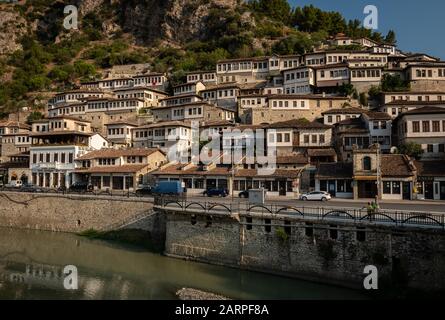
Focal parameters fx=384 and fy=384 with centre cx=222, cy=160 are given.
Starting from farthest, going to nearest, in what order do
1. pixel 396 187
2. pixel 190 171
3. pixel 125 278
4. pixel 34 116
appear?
pixel 34 116, pixel 190 171, pixel 396 187, pixel 125 278

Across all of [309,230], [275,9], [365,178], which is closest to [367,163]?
[365,178]

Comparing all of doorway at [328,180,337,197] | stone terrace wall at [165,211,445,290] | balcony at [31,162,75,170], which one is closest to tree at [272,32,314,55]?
doorway at [328,180,337,197]

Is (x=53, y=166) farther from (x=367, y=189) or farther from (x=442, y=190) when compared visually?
(x=442, y=190)

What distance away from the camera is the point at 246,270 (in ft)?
83.5

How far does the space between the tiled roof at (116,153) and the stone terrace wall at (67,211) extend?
10.5 m

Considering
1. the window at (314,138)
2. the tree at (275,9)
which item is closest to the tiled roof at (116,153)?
the window at (314,138)

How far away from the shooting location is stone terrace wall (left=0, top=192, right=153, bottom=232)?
37281 millimetres

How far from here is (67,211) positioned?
4141 cm

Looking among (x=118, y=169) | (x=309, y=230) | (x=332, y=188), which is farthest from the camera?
(x=118, y=169)

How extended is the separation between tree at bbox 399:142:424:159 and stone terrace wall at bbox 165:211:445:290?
25.8m

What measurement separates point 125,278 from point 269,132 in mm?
32101
